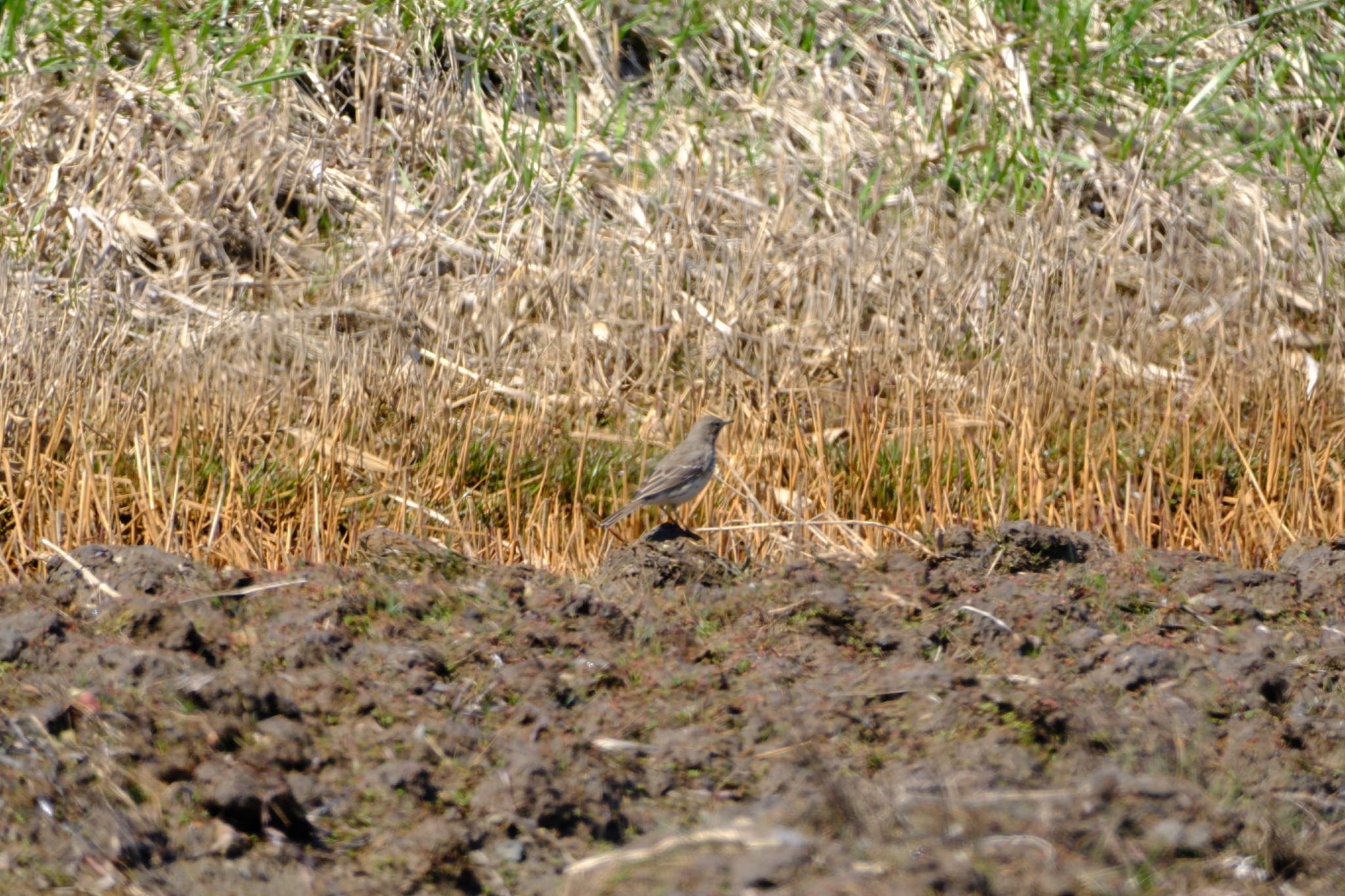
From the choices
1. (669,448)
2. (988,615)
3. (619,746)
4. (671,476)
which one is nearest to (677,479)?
(671,476)

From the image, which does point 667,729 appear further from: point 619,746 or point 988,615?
point 988,615

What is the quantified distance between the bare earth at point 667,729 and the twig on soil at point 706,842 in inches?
0.4

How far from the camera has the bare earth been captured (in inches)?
120

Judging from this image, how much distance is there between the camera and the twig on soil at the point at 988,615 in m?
4.45

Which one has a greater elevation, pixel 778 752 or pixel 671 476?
pixel 778 752

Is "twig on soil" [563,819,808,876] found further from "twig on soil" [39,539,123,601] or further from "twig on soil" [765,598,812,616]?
"twig on soil" [39,539,123,601]

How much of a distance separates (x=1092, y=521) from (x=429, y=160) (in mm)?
5184

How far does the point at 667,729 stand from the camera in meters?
3.76

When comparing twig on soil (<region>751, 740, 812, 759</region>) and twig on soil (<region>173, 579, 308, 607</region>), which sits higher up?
twig on soil (<region>751, 740, 812, 759</region>)

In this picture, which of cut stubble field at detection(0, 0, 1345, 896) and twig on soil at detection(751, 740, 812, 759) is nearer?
cut stubble field at detection(0, 0, 1345, 896)

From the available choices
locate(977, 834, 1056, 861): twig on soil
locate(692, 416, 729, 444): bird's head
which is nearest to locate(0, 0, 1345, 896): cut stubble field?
locate(977, 834, 1056, 861): twig on soil

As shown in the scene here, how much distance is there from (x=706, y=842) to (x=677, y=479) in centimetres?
255

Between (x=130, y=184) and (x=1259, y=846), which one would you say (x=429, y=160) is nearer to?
(x=130, y=184)

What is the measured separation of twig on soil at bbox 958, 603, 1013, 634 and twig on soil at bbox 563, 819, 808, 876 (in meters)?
1.54
